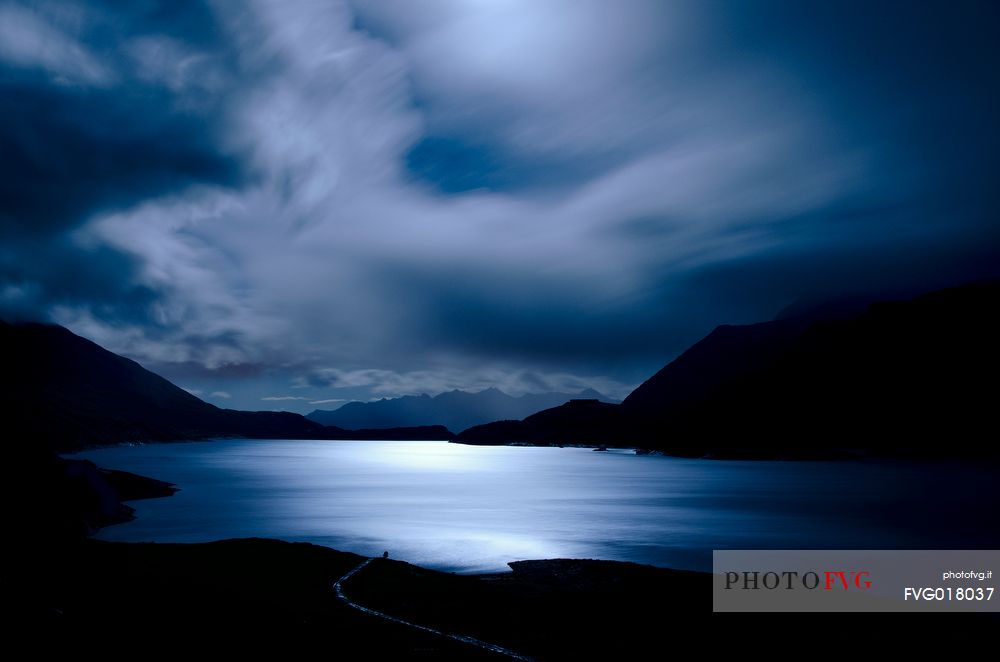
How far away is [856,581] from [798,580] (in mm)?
3607

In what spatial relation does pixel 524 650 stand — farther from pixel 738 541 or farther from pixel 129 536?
pixel 129 536

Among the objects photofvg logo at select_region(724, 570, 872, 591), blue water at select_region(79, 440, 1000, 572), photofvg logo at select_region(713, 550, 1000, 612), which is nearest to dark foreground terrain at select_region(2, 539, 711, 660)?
photofvg logo at select_region(724, 570, 872, 591)

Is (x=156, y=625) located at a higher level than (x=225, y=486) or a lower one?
higher

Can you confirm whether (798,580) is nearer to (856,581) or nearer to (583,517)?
(856,581)

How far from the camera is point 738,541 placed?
52.3 metres

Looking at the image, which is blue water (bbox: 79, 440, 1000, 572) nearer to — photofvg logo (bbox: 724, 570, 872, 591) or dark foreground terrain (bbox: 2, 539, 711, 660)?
photofvg logo (bbox: 724, 570, 872, 591)

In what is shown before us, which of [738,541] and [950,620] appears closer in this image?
[950,620]

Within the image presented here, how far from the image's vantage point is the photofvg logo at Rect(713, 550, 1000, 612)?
2512 cm

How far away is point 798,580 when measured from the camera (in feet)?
102

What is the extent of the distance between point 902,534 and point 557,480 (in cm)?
9408

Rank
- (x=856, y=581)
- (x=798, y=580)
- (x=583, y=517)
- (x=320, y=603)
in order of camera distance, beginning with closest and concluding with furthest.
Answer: (x=320, y=603)
(x=798, y=580)
(x=856, y=581)
(x=583, y=517)

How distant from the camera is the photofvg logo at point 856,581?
2512cm

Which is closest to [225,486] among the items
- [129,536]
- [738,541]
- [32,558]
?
[129,536]

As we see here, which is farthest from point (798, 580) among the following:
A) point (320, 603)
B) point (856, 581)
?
point (320, 603)
